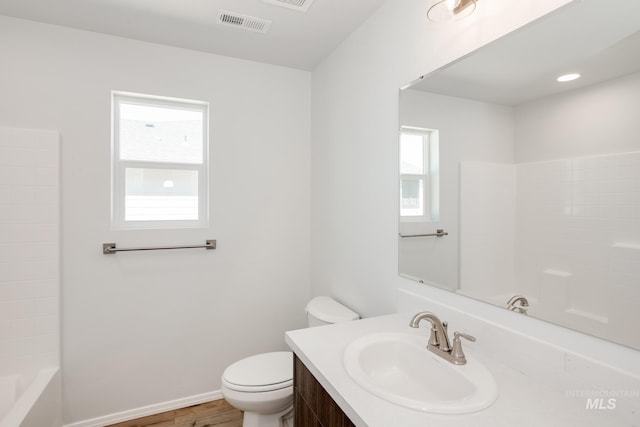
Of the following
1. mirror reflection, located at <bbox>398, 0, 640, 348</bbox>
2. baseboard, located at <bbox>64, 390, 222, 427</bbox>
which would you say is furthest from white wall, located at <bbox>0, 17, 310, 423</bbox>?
mirror reflection, located at <bbox>398, 0, 640, 348</bbox>

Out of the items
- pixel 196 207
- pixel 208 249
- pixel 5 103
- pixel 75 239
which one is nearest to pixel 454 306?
pixel 208 249

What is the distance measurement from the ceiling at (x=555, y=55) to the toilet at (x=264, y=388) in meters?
1.36

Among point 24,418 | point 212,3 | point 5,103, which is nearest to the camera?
point 24,418

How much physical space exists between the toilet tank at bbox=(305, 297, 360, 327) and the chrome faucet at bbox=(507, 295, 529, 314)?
96cm

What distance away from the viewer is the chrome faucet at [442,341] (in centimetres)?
110

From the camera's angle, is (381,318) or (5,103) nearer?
(381,318)

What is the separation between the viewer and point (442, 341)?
117 centimetres

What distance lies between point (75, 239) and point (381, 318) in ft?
6.26

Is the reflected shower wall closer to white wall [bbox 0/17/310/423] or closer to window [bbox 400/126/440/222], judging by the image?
window [bbox 400/126/440/222]

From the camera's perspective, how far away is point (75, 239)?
2.04 meters

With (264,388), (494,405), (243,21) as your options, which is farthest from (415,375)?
(243,21)

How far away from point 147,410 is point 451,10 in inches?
111

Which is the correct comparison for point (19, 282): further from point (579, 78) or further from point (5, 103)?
point (579, 78)

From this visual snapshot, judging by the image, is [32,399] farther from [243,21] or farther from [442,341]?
[243,21]
